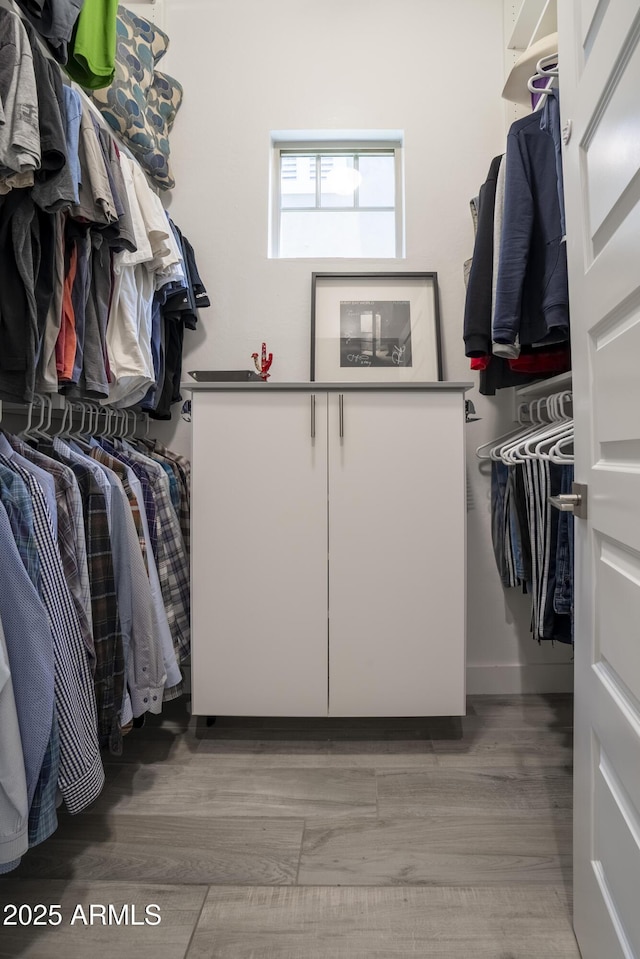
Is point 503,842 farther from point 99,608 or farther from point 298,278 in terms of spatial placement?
point 298,278

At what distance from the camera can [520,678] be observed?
2006mm

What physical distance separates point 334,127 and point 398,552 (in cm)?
176

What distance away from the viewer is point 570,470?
1.38 metres

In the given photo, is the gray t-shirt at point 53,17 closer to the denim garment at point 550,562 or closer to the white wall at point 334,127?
the white wall at point 334,127

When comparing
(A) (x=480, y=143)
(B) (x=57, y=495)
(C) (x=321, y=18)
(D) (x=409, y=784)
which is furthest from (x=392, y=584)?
(C) (x=321, y=18)

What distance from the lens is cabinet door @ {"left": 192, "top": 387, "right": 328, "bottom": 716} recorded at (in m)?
1.59

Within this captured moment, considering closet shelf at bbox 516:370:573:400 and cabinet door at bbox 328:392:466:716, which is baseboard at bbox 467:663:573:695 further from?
closet shelf at bbox 516:370:573:400

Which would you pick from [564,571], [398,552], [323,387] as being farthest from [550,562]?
[323,387]

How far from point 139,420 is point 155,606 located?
2.67ft

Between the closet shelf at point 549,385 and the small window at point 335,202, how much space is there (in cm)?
88

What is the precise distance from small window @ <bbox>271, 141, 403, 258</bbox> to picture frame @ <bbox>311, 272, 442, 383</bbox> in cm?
22

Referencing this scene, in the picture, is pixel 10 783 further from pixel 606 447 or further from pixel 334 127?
pixel 334 127

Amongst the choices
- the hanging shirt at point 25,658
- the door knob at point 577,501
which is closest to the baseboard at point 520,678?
the door knob at point 577,501

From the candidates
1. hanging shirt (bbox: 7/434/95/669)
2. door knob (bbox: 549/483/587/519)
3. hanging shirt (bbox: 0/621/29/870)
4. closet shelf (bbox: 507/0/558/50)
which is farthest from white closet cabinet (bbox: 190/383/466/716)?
closet shelf (bbox: 507/0/558/50)
